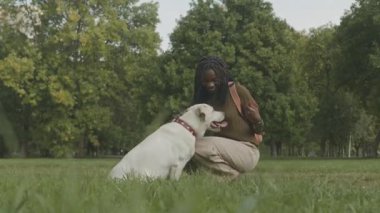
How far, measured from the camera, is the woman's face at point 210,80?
7.54m

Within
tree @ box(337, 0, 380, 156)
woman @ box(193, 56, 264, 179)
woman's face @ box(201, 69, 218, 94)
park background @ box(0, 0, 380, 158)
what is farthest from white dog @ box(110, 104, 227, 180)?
tree @ box(337, 0, 380, 156)

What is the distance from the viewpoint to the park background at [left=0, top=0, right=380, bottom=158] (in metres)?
44.3

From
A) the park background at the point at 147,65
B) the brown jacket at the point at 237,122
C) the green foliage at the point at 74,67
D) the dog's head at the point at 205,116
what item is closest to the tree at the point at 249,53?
the park background at the point at 147,65

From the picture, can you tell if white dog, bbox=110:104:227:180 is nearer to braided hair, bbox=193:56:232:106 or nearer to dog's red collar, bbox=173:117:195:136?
dog's red collar, bbox=173:117:195:136

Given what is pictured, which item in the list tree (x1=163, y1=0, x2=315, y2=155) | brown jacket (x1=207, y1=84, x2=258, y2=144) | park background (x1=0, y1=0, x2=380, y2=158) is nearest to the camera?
brown jacket (x1=207, y1=84, x2=258, y2=144)

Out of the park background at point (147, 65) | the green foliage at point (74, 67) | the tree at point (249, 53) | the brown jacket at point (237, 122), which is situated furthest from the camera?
the green foliage at point (74, 67)

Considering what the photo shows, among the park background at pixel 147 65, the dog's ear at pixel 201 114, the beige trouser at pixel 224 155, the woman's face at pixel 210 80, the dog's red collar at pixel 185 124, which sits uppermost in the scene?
the park background at pixel 147 65

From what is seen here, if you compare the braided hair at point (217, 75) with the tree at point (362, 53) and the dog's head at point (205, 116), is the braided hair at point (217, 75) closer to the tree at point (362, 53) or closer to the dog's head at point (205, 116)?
the dog's head at point (205, 116)

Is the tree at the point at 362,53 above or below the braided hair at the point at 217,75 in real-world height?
above

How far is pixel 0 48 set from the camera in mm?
49281

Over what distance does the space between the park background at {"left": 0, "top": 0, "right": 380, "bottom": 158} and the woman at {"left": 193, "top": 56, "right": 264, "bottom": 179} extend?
107 feet

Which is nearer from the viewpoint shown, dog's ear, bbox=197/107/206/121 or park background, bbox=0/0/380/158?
dog's ear, bbox=197/107/206/121

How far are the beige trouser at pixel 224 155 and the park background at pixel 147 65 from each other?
107ft

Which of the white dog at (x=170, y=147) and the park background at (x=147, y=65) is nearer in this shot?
the white dog at (x=170, y=147)
